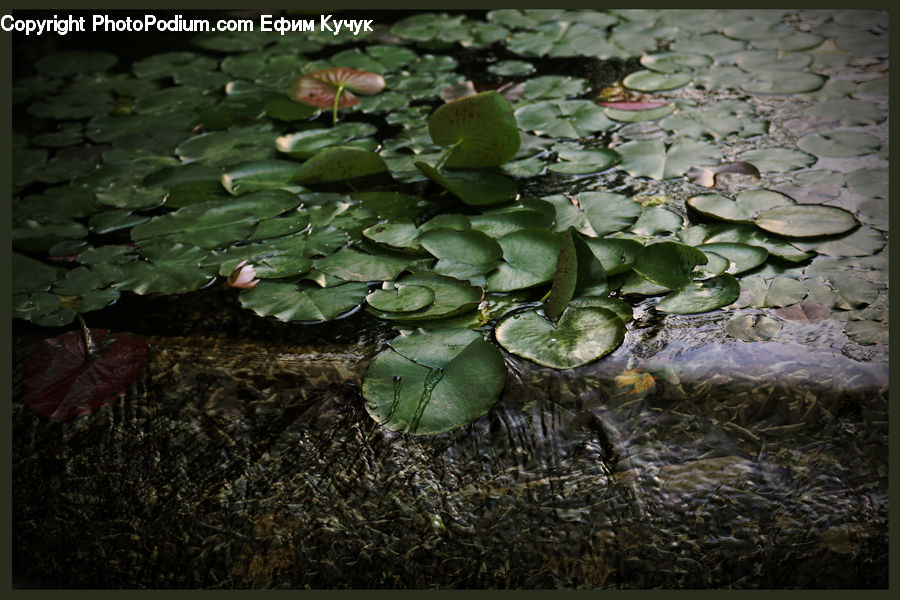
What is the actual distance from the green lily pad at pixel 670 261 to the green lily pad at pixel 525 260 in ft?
0.57

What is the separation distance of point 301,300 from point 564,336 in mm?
541

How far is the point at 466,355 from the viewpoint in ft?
4.42

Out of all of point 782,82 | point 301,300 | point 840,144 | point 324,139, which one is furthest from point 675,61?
point 301,300

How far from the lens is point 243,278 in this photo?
63.9 inches

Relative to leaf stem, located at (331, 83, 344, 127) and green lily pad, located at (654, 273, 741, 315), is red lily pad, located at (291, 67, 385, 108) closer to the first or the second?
leaf stem, located at (331, 83, 344, 127)

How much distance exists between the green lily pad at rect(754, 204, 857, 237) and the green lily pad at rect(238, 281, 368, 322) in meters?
0.89

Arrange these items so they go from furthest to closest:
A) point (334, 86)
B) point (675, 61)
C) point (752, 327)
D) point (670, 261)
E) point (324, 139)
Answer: point (675, 61) → point (334, 86) → point (324, 139) → point (670, 261) → point (752, 327)

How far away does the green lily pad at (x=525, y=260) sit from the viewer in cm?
152

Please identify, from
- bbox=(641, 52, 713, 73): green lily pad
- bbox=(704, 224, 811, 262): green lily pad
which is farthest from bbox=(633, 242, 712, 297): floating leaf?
bbox=(641, 52, 713, 73): green lily pad

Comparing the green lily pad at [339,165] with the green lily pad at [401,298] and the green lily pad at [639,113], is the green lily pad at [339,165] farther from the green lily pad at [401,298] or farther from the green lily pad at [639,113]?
the green lily pad at [639,113]

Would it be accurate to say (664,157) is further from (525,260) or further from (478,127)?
(525,260)

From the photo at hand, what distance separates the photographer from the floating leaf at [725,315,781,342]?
140 centimetres

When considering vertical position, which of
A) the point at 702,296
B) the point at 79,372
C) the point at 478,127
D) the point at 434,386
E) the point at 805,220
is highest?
the point at 478,127

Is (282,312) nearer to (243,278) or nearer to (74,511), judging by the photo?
(243,278)
